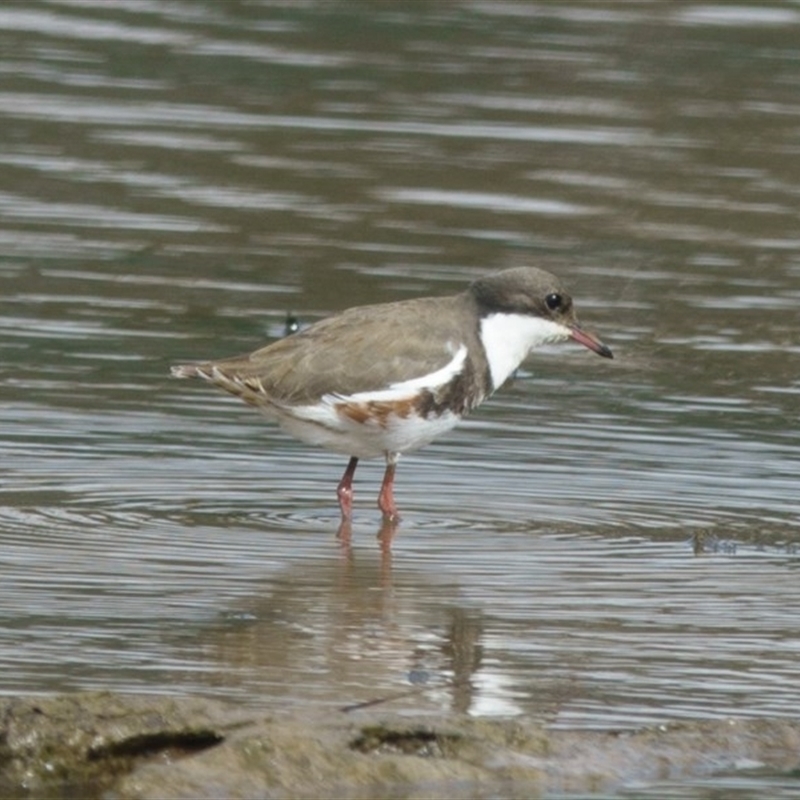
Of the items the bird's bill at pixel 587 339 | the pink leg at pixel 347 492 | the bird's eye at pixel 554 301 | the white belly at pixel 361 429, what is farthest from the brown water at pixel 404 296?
the bird's eye at pixel 554 301

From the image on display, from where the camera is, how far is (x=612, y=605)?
420 inches

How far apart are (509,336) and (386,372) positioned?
80 cm

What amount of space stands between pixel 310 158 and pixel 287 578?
9774mm

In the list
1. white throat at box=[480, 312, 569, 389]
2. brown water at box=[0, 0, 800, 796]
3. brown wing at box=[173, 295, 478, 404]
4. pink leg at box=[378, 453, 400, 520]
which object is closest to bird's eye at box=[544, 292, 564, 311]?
white throat at box=[480, 312, 569, 389]

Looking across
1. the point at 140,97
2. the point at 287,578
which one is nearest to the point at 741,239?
the point at 140,97

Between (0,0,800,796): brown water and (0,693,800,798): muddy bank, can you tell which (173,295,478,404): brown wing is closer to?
(0,0,800,796): brown water

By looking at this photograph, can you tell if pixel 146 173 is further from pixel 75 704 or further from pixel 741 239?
pixel 75 704

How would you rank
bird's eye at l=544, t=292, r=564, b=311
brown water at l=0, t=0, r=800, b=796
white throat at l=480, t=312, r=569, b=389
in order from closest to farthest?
1. brown water at l=0, t=0, r=800, b=796
2. white throat at l=480, t=312, r=569, b=389
3. bird's eye at l=544, t=292, r=564, b=311

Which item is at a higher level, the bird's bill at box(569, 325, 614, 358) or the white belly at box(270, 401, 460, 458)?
the bird's bill at box(569, 325, 614, 358)

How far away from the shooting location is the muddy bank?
8078mm

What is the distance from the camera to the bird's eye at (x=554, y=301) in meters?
13.0

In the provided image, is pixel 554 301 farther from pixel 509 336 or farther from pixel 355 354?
pixel 355 354

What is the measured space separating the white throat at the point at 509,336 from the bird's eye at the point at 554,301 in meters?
0.07

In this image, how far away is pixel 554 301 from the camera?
13.0m
